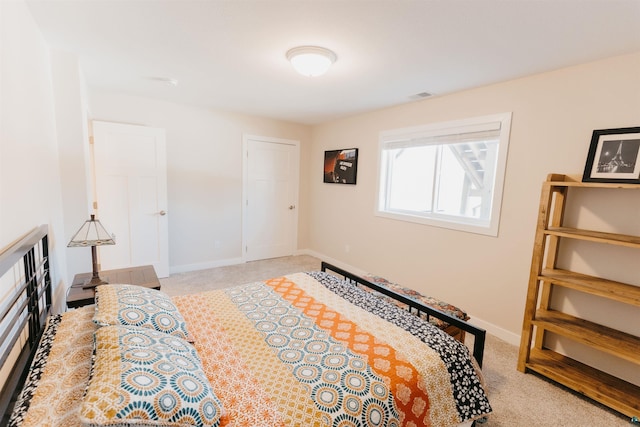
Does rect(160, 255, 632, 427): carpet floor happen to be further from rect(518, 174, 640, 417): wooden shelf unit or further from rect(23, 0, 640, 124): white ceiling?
rect(23, 0, 640, 124): white ceiling

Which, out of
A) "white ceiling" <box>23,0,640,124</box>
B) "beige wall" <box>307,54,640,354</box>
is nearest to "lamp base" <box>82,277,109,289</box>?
"white ceiling" <box>23,0,640,124</box>

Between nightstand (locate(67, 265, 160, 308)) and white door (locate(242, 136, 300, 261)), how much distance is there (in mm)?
2230

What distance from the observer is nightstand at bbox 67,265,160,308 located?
1956mm

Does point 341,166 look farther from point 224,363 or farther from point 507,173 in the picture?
point 224,363

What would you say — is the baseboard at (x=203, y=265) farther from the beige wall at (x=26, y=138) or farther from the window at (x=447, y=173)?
the window at (x=447, y=173)

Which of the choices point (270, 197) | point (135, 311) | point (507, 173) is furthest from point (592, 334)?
point (270, 197)

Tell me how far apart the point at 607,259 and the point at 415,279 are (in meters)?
1.74

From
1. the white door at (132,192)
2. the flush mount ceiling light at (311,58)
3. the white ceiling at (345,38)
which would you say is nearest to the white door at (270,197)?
the white door at (132,192)

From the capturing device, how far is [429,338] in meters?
1.54

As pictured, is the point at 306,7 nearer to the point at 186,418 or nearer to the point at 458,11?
the point at 458,11

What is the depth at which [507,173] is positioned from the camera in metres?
→ 2.66

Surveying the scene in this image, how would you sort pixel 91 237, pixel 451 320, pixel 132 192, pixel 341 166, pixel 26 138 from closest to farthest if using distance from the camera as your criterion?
pixel 26 138 → pixel 451 320 → pixel 91 237 → pixel 132 192 → pixel 341 166

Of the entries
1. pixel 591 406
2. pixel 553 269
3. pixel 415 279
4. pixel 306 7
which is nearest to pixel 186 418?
pixel 306 7

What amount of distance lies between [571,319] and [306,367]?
7.05 ft
